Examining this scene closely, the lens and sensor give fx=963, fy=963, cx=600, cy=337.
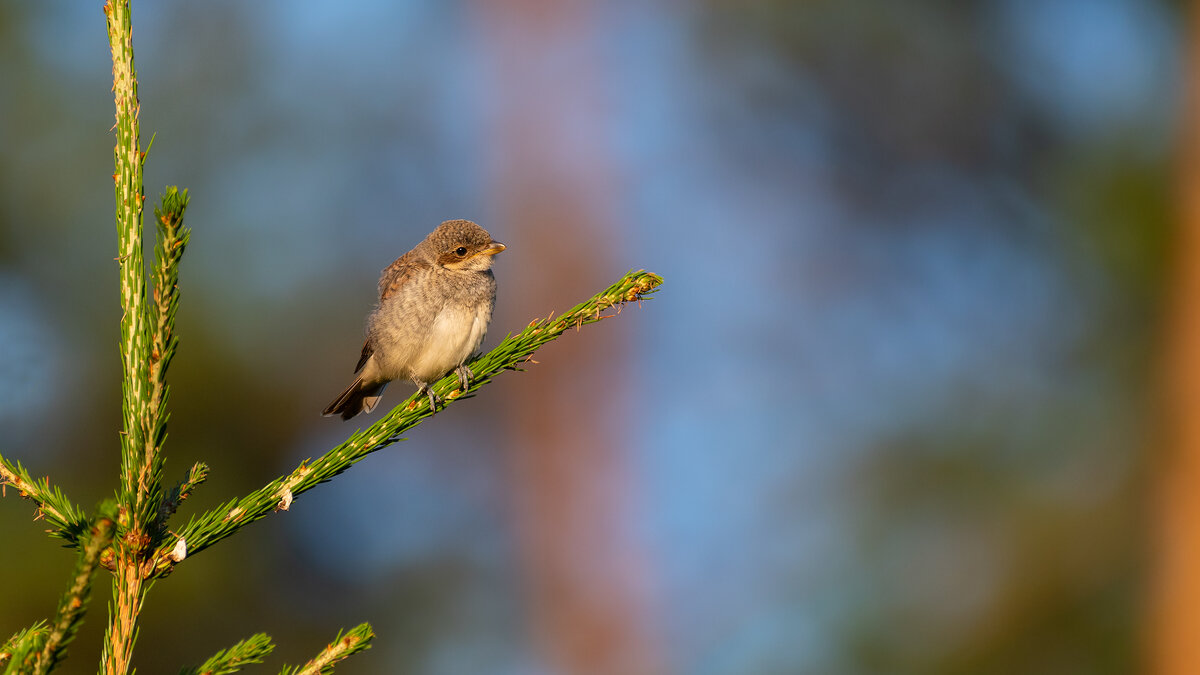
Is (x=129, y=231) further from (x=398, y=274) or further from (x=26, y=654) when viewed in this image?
(x=398, y=274)

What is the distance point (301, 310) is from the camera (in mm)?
8422

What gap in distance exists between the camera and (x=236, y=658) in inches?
65.6

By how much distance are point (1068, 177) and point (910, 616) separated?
4.64m

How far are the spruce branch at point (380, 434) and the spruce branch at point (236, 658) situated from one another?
→ 0.24 meters

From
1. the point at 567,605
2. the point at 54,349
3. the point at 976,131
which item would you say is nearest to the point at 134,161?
the point at 54,349

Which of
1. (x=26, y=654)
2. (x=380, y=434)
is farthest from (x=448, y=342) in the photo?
(x=26, y=654)

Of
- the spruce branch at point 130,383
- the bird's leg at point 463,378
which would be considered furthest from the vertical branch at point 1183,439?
the spruce branch at point 130,383

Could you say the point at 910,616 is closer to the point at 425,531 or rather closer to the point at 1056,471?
the point at 1056,471

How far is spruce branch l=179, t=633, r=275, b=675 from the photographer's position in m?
1.66

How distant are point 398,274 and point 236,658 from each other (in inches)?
130

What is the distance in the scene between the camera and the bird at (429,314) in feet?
14.5

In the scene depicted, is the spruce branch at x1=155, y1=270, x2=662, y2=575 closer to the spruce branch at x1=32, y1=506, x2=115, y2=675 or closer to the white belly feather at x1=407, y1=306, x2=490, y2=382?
the spruce branch at x1=32, y1=506, x2=115, y2=675

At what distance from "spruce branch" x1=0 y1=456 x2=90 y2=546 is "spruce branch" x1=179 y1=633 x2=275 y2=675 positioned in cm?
35

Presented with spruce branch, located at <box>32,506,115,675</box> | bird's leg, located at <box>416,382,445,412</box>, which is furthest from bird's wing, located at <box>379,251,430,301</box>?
spruce branch, located at <box>32,506,115,675</box>
